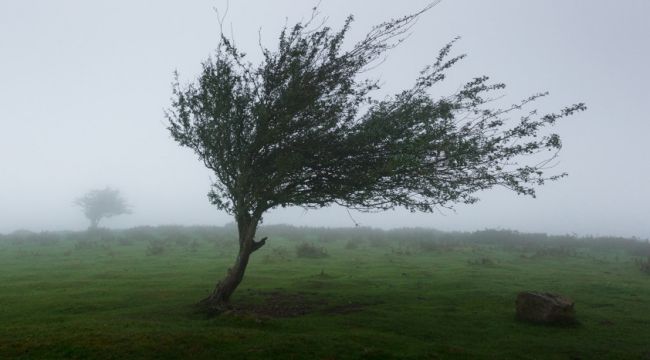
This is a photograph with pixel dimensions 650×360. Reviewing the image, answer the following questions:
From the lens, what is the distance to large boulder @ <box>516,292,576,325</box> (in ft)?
57.7

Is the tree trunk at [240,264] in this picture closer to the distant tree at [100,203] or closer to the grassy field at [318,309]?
the grassy field at [318,309]

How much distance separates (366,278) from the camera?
2962cm

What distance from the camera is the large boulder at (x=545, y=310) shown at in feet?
57.7

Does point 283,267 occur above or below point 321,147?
below

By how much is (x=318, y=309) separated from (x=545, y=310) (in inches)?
361

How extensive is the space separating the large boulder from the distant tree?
12737 centimetres

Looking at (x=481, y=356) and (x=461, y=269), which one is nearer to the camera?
(x=481, y=356)

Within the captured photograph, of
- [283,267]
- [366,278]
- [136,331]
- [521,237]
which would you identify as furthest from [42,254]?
[521,237]

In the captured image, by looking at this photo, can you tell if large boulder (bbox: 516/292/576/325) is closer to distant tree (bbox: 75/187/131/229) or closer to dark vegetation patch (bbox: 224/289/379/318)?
dark vegetation patch (bbox: 224/289/379/318)

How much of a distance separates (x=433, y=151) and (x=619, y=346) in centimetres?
894

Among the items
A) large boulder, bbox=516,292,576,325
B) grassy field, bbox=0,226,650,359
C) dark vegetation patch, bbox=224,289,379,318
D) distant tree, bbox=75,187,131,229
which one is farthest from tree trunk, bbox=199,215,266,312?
distant tree, bbox=75,187,131,229

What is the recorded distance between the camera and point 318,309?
1986cm

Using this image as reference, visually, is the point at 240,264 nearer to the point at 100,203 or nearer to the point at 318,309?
the point at 318,309

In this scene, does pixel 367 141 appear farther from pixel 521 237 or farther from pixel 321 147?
pixel 521 237
